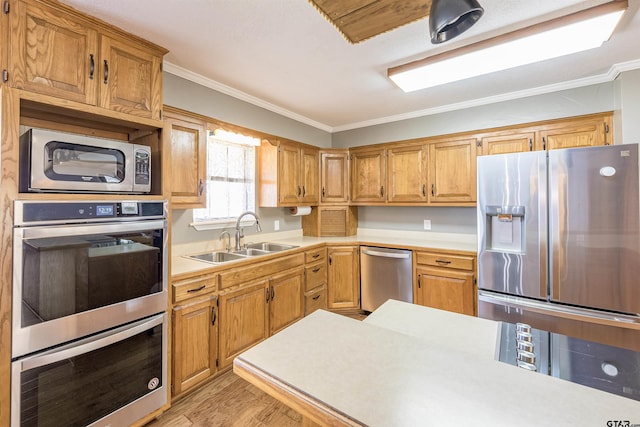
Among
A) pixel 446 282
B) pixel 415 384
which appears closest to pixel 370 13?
pixel 415 384

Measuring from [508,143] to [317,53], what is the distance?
7.07 feet

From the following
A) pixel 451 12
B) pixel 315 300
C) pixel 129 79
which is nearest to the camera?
pixel 451 12

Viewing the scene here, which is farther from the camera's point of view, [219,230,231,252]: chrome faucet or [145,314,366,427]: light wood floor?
[219,230,231,252]: chrome faucet

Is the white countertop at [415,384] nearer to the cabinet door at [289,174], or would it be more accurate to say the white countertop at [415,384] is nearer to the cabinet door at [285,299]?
the cabinet door at [285,299]

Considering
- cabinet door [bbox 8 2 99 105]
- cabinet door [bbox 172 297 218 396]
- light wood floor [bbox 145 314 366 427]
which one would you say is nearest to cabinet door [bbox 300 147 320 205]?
cabinet door [bbox 172 297 218 396]

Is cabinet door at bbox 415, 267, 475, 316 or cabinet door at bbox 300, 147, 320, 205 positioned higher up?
cabinet door at bbox 300, 147, 320, 205

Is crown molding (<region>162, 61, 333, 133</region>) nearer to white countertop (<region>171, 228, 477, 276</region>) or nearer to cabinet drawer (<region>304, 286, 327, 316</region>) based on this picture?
white countertop (<region>171, 228, 477, 276</region>)

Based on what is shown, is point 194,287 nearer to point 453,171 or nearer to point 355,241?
point 355,241

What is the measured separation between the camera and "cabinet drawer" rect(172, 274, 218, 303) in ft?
6.28

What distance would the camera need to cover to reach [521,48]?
189cm

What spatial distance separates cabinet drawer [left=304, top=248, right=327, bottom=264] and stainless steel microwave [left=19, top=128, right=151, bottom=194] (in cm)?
177

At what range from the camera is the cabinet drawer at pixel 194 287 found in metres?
1.92

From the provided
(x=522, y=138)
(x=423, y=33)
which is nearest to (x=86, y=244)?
(x=423, y=33)

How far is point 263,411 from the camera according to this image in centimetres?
192
